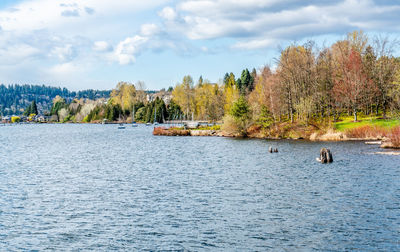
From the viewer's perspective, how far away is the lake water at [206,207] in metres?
21.4

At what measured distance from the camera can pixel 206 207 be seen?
1127 inches

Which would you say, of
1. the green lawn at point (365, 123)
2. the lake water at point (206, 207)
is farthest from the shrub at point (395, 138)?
the green lawn at point (365, 123)

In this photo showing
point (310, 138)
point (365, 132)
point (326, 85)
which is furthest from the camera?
point (326, 85)

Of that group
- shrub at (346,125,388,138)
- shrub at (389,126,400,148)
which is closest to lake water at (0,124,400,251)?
shrub at (389,126,400,148)

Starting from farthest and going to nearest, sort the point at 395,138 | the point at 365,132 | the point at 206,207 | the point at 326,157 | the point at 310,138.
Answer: the point at 310,138
the point at 365,132
the point at 395,138
the point at 326,157
the point at 206,207

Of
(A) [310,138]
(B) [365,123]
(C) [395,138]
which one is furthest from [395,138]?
(A) [310,138]

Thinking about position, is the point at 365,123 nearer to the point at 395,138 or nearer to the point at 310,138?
the point at 310,138

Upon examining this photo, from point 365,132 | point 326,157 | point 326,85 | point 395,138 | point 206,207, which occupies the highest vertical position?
point 326,85

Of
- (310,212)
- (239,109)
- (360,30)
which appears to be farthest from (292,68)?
(310,212)

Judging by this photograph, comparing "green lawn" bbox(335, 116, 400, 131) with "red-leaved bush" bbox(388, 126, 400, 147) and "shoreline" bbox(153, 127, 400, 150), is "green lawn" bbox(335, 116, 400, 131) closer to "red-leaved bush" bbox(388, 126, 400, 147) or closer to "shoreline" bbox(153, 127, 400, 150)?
"shoreline" bbox(153, 127, 400, 150)

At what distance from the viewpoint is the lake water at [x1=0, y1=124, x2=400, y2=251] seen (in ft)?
70.1

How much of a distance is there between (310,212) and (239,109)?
71431mm

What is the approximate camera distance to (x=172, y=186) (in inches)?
1459

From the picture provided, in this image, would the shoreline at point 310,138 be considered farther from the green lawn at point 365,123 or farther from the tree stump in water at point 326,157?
the tree stump in water at point 326,157
